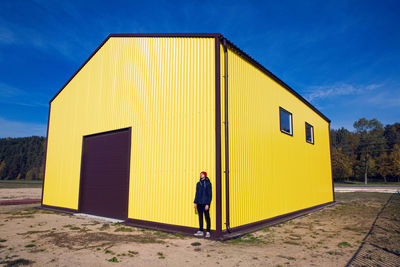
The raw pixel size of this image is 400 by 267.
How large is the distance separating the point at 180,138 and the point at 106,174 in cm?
485

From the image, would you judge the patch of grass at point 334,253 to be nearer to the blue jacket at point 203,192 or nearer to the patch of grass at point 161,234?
the blue jacket at point 203,192

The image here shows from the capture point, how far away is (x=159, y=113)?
8.70m

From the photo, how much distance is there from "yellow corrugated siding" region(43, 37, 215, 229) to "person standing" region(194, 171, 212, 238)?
0.78ft

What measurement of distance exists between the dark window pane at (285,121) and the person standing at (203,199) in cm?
576

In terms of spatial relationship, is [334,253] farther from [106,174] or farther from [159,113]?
[106,174]

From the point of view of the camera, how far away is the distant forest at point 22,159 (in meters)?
86.3

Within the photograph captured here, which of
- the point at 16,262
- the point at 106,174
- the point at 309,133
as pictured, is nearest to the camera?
the point at 16,262

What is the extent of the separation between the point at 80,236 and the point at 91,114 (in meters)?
6.68

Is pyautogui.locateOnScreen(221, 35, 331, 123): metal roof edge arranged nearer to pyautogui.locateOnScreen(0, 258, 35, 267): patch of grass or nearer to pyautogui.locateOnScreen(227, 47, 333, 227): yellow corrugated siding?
pyautogui.locateOnScreen(227, 47, 333, 227): yellow corrugated siding

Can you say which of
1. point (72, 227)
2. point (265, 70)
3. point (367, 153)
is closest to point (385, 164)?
point (367, 153)

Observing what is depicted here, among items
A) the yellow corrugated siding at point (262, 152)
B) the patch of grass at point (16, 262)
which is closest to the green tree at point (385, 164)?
the yellow corrugated siding at point (262, 152)

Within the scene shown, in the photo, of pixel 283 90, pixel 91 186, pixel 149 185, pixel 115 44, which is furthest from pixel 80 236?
pixel 283 90

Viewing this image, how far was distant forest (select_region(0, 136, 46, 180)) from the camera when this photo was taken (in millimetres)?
86312

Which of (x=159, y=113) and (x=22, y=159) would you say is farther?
(x=22, y=159)
